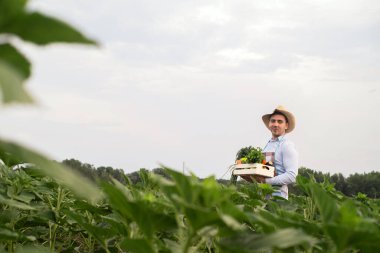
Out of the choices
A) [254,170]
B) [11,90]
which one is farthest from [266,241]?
[254,170]

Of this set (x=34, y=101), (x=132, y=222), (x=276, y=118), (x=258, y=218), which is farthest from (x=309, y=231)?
(x=276, y=118)

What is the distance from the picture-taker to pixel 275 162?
Result: 598 cm

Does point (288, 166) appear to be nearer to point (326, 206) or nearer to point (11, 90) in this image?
point (326, 206)

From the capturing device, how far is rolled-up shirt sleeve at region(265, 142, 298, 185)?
18.1 feet

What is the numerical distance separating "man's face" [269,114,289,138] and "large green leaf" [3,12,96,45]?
5.70m

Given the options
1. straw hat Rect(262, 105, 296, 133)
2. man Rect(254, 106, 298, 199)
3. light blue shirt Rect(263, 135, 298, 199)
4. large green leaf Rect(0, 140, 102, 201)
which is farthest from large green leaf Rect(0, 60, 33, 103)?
straw hat Rect(262, 105, 296, 133)

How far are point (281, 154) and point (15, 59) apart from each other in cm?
523

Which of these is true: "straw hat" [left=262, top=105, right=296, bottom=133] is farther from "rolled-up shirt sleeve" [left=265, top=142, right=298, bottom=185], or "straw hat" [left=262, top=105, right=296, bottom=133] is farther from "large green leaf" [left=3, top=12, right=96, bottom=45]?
"large green leaf" [left=3, top=12, right=96, bottom=45]

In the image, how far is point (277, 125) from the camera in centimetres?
648

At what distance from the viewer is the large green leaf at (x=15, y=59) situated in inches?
33.1

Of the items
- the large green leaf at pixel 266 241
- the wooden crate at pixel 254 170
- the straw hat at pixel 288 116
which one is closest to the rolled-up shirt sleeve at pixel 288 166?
the wooden crate at pixel 254 170

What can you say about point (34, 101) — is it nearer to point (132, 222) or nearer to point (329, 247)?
point (132, 222)

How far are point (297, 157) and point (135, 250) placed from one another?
4831 mm

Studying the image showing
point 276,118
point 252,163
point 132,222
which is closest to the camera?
point 132,222
